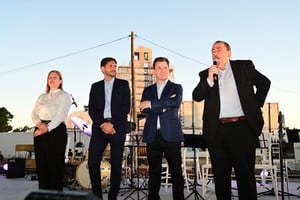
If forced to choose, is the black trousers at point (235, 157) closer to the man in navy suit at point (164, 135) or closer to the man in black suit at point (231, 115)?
the man in black suit at point (231, 115)

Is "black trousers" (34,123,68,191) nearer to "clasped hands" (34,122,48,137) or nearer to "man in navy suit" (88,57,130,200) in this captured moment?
"clasped hands" (34,122,48,137)

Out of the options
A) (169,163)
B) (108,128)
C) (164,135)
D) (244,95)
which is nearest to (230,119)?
(244,95)

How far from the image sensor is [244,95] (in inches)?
101

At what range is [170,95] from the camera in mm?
3420

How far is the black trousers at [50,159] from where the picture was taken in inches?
133

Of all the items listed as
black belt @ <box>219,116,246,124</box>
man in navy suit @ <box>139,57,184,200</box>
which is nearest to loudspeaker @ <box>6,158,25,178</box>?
man in navy suit @ <box>139,57,184,200</box>

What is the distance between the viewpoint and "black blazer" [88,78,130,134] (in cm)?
339

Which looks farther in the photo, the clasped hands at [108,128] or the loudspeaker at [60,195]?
the clasped hands at [108,128]

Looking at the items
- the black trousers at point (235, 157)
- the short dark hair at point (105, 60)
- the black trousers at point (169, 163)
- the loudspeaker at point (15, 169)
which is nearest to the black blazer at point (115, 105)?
the short dark hair at point (105, 60)

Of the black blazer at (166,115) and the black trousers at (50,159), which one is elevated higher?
the black blazer at (166,115)

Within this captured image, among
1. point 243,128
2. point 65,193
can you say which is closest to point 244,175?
point 243,128

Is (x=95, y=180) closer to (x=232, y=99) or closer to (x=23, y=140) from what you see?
(x=232, y=99)

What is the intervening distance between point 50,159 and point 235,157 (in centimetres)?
173

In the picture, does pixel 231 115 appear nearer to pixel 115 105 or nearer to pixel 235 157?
pixel 235 157
